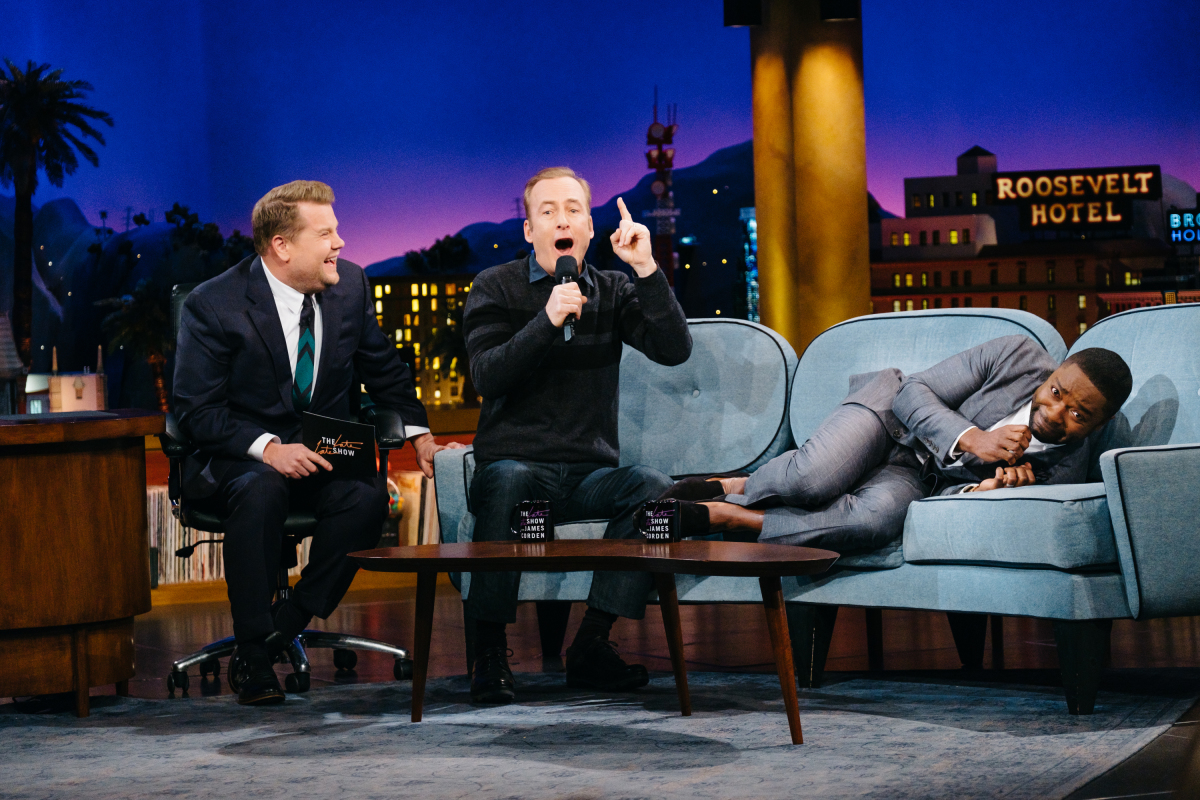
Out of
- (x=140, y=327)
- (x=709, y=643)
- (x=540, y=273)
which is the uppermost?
(x=140, y=327)

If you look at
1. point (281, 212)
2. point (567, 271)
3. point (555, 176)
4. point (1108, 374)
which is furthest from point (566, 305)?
point (1108, 374)

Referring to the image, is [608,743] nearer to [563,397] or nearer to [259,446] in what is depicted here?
[563,397]

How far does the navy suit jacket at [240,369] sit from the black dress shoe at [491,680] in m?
0.77

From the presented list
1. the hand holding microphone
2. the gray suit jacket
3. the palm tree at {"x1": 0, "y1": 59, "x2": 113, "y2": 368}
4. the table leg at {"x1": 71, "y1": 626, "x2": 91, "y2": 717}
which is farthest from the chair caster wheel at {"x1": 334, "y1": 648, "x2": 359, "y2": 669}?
the palm tree at {"x1": 0, "y1": 59, "x2": 113, "y2": 368}

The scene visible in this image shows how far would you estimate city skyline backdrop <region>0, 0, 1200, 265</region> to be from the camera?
30.7 ft

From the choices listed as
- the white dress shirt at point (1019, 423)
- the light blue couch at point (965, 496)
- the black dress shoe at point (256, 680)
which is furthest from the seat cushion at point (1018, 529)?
the black dress shoe at point (256, 680)

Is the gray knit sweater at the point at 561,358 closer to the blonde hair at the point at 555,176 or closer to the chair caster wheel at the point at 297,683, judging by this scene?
the blonde hair at the point at 555,176

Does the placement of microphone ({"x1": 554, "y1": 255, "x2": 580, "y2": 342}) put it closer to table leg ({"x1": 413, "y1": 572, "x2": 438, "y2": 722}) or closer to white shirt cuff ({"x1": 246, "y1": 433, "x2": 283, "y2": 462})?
table leg ({"x1": 413, "y1": 572, "x2": 438, "y2": 722})

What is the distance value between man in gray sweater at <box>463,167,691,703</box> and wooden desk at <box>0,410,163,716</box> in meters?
0.83

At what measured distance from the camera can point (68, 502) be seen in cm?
297

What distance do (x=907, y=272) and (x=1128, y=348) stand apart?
18.9 feet

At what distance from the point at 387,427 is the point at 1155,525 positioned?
189cm

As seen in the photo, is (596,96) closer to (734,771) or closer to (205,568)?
(205,568)

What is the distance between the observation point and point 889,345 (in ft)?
11.4
